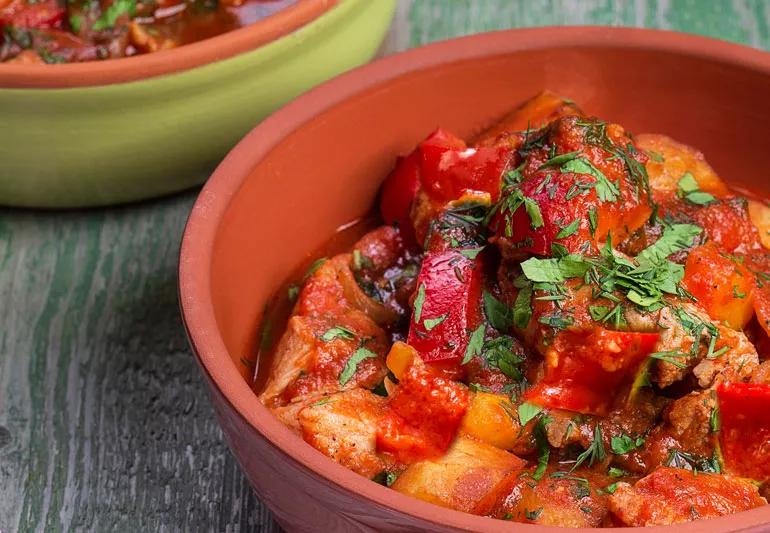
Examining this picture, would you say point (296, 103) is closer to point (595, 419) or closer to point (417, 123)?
point (417, 123)

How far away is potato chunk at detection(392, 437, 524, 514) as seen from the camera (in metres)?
2.35

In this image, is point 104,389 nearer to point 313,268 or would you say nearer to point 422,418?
point 313,268

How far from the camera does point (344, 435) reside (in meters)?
2.45

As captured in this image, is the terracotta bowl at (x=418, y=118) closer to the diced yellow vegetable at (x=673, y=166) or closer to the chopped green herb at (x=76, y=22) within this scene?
the diced yellow vegetable at (x=673, y=166)

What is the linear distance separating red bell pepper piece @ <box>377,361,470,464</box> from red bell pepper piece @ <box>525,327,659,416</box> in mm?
162

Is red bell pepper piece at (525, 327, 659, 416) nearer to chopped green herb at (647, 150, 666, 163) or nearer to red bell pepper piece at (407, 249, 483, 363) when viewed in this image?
red bell pepper piece at (407, 249, 483, 363)

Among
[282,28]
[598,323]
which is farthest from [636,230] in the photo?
[282,28]

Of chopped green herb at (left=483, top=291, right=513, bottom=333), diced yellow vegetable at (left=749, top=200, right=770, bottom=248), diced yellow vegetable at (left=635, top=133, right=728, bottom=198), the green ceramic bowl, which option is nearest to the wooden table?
the green ceramic bowl

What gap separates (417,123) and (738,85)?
91 centimetres

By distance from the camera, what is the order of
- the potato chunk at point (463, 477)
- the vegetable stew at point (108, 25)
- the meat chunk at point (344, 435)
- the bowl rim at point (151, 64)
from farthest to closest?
the vegetable stew at point (108, 25), the bowl rim at point (151, 64), the meat chunk at point (344, 435), the potato chunk at point (463, 477)

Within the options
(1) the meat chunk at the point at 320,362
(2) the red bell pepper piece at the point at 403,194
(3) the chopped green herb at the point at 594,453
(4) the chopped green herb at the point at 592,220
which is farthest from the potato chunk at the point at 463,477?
(2) the red bell pepper piece at the point at 403,194

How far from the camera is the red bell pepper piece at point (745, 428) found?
2375 mm

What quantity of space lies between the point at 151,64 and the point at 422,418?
1450mm

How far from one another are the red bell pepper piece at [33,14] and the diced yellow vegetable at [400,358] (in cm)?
196
